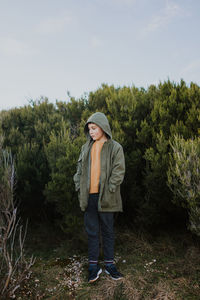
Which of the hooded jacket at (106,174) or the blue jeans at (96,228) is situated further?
the blue jeans at (96,228)

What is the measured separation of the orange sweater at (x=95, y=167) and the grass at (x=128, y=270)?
4.09 ft

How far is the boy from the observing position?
319cm

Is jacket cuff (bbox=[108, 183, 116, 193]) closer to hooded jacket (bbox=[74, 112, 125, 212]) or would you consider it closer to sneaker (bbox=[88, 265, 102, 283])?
hooded jacket (bbox=[74, 112, 125, 212])

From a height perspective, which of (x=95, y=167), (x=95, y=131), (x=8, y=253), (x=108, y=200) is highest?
(x=95, y=131)

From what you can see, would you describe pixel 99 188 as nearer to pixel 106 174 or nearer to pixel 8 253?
pixel 106 174

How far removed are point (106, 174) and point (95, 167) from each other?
7.6 inches

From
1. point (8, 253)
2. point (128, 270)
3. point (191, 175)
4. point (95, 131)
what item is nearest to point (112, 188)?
point (95, 131)

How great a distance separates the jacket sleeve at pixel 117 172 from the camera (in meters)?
3.12

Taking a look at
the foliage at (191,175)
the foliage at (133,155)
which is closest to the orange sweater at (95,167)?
the foliage at (133,155)

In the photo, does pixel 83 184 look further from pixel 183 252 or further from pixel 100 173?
pixel 183 252

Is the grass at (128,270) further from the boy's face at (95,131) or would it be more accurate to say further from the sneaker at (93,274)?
the boy's face at (95,131)

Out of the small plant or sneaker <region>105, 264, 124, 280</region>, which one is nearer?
the small plant

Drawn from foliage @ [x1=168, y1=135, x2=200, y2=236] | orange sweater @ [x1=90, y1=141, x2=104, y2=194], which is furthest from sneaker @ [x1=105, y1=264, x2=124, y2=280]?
foliage @ [x1=168, y1=135, x2=200, y2=236]

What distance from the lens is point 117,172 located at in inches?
124
